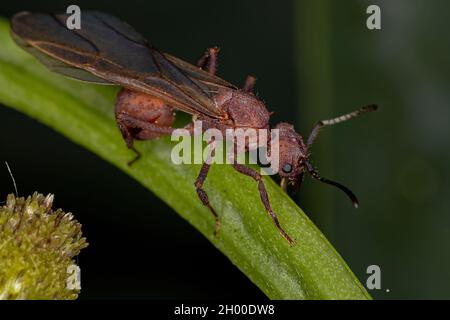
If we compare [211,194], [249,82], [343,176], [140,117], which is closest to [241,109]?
[249,82]

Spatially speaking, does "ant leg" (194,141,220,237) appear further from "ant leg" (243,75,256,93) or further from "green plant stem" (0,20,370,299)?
"ant leg" (243,75,256,93)

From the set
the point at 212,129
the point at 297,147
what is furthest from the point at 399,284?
the point at 212,129

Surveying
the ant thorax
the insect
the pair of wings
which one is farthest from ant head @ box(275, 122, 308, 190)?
the pair of wings

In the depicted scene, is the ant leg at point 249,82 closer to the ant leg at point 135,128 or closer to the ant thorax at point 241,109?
the ant thorax at point 241,109

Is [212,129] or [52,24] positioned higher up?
[52,24]

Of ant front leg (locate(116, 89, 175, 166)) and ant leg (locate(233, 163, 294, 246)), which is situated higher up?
ant front leg (locate(116, 89, 175, 166))
